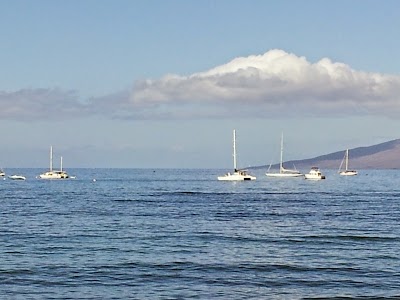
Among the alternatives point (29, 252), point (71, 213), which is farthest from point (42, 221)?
point (29, 252)

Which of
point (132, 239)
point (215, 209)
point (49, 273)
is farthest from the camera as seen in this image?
point (215, 209)

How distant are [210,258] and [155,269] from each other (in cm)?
509

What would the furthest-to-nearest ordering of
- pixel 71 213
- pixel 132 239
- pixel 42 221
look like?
pixel 71 213
pixel 42 221
pixel 132 239

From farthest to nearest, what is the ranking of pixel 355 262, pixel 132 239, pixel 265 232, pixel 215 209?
1. pixel 215 209
2. pixel 265 232
3. pixel 132 239
4. pixel 355 262

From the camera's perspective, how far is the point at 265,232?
2384 inches

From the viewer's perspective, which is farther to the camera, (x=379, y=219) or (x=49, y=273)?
(x=379, y=219)

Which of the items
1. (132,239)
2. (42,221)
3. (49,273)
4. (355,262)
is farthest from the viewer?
(42,221)

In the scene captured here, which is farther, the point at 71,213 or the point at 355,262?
the point at 71,213

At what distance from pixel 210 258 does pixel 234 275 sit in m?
5.63

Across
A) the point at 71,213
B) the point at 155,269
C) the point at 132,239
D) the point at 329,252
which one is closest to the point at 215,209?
the point at 71,213

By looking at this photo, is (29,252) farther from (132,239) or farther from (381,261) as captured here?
(381,261)

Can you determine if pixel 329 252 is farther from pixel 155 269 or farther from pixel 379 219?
pixel 379 219

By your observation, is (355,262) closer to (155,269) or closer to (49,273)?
(155,269)

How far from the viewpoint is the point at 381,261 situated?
43.2 metres
